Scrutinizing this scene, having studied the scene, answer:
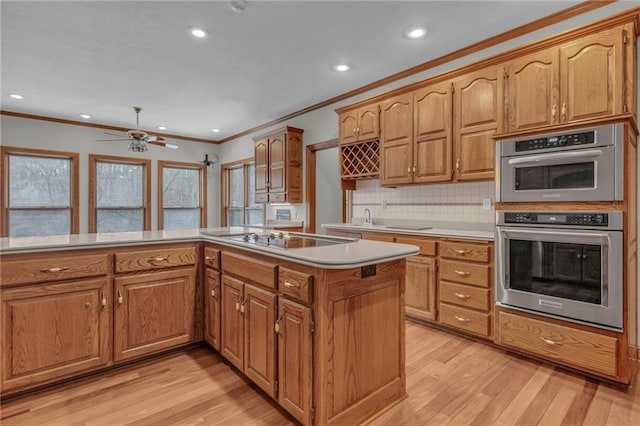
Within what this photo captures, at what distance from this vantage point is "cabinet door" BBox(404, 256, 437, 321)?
3.09 m

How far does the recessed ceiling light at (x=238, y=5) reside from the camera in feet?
8.22

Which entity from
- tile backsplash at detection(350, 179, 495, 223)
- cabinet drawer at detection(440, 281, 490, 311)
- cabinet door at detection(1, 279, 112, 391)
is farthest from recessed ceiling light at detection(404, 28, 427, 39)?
cabinet door at detection(1, 279, 112, 391)

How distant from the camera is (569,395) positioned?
2.05 m

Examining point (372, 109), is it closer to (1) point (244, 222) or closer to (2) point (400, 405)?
(2) point (400, 405)

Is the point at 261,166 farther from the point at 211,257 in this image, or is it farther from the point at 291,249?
the point at 291,249

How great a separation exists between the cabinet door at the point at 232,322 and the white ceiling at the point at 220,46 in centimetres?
216

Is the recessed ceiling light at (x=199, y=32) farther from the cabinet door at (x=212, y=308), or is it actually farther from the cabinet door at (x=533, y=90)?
the cabinet door at (x=533, y=90)

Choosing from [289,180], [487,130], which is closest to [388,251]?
[487,130]

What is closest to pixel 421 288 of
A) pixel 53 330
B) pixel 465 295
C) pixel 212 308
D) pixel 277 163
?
pixel 465 295

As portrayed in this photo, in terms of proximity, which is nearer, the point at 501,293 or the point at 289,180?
the point at 501,293

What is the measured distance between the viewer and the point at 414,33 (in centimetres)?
298

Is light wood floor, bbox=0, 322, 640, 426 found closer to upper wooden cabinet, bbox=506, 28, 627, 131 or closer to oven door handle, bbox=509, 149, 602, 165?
oven door handle, bbox=509, 149, 602, 165

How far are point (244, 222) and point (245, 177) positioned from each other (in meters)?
0.98

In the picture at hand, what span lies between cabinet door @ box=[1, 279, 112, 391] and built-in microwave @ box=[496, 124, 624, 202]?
3084 mm
